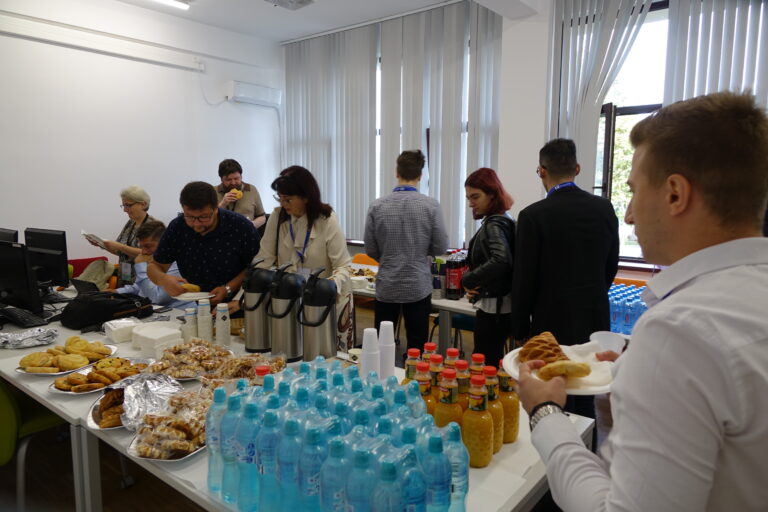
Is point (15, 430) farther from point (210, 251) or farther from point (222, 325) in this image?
point (210, 251)

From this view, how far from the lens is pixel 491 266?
8.84ft

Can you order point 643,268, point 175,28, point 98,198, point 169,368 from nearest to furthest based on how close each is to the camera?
point 169,368 < point 643,268 < point 98,198 < point 175,28

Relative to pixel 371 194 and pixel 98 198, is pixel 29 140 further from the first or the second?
pixel 371 194

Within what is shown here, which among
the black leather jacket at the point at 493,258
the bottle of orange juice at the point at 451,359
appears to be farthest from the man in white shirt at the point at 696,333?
the black leather jacket at the point at 493,258

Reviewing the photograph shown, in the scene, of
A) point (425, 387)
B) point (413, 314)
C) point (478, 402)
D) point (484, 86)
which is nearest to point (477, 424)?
point (478, 402)

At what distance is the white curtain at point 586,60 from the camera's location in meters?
4.37

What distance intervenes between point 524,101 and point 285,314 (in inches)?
136

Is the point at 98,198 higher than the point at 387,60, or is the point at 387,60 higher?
the point at 387,60

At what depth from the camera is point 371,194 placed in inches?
251

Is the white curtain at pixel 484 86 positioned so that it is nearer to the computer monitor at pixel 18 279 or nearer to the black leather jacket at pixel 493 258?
the black leather jacket at pixel 493 258

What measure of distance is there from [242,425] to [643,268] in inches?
171

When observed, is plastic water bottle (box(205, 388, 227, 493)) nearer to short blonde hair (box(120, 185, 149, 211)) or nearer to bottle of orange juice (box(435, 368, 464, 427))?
bottle of orange juice (box(435, 368, 464, 427))

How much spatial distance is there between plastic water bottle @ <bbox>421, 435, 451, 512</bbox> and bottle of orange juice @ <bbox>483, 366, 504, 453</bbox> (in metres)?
0.36

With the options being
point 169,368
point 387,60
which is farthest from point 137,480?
point 387,60
